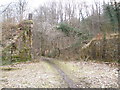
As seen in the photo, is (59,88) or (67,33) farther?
(67,33)

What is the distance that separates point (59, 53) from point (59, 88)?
9419 mm

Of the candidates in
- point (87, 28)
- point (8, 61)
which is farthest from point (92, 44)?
point (8, 61)

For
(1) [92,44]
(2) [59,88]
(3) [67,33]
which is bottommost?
(2) [59,88]

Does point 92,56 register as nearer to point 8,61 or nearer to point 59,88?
point 8,61

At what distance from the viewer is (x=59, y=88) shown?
140 inches

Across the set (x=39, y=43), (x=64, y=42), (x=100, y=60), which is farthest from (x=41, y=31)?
(x=100, y=60)

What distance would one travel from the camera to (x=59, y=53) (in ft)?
42.5

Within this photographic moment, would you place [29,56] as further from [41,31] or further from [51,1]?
[51,1]

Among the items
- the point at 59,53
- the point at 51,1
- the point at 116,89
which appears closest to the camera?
the point at 116,89

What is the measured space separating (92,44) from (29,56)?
445 centimetres

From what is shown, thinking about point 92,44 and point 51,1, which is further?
point 51,1

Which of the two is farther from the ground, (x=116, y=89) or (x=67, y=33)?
(x=67, y=33)

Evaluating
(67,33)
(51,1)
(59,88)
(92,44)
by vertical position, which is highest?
(51,1)

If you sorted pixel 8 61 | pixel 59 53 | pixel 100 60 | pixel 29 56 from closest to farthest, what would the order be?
pixel 8 61 → pixel 100 60 → pixel 29 56 → pixel 59 53
